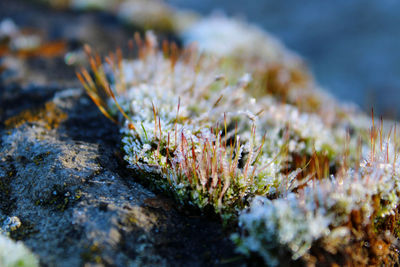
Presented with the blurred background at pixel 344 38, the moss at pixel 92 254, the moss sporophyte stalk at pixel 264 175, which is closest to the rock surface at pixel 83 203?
the moss at pixel 92 254

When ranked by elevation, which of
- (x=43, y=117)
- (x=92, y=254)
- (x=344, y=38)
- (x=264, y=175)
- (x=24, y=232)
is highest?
(x=344, y=38)

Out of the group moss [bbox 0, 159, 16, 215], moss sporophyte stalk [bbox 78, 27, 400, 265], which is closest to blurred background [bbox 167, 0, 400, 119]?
moss sporophyte stalk [bbox 78, 27, 400, 265]

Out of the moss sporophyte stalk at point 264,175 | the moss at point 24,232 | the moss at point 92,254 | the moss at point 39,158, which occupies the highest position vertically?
the moss sporophyte stalk at point 264,175

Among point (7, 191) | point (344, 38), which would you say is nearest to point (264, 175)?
point (7, 191)

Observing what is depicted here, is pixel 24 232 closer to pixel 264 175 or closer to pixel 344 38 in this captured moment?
pixel 264 175

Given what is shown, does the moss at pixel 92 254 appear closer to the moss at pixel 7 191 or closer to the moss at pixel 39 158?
the moss at pixel 7 191

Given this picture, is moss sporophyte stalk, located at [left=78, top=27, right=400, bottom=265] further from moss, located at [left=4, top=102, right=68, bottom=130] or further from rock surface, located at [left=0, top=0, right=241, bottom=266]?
moss, located at [left=4, top=102, right=68, bottom=130]
